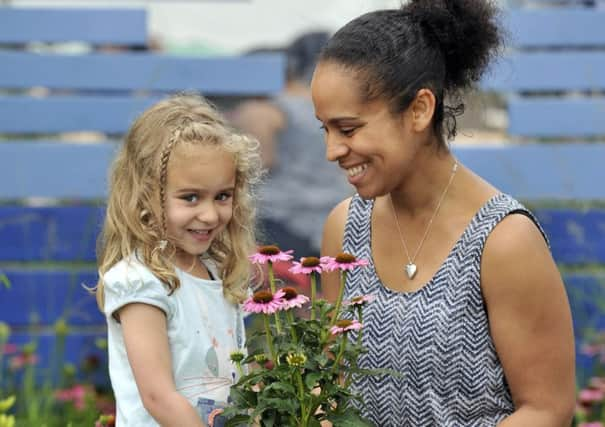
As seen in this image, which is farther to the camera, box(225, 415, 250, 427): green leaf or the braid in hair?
the braid in hair

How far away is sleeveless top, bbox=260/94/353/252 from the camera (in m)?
4.21

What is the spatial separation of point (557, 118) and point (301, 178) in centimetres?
100

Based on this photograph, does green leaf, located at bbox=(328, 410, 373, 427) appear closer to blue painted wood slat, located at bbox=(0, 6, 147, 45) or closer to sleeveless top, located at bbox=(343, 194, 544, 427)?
sleeveless top, located at bbox=(343, 194, 544, 427)

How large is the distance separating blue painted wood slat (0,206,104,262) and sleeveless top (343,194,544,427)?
192 cm

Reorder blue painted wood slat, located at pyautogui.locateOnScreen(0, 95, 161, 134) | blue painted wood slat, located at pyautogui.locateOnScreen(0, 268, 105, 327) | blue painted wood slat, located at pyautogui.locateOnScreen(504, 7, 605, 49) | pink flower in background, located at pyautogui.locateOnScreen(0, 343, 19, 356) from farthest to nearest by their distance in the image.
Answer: blue painted wood slat, located at pyautogui.locateOnScreen(504, 7, 605, 49) < blue painted wood slat, located at pyautogui.locateOnScreen(0, 95, 161, 134) < blue painted wood slat, located at pyautogui.locateOnScreen(0, 268, 105, 327) < pink flower in background, located at pyautogui.locateOnScreen(0, 343, 19, 356)

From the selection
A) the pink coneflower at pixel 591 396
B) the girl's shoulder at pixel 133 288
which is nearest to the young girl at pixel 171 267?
the girl's shoulder at pixel 133 288

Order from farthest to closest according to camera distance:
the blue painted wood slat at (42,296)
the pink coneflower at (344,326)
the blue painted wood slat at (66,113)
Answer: the blue painted wood slat at (66,113), the blue painted wood slat at (42,296), the pink coneflower at (344,326)

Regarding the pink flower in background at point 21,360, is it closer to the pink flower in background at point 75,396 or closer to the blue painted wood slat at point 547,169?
the pink flower in background at point 75,396

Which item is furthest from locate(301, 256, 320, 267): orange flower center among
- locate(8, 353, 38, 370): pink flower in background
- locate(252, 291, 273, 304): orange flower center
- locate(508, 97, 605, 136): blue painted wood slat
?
locate(508, 97, 605, 136): blue painted wood slat

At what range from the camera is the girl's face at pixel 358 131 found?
2.22m

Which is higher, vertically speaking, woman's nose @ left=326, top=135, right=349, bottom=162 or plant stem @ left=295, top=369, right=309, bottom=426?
woman's nose @ left=326, top=135, right=349, bottom=162

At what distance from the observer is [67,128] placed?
4.16 m

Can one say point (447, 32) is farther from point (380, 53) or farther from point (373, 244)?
point (373, 244)

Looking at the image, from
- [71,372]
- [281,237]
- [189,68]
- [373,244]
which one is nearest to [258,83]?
[189,68]
